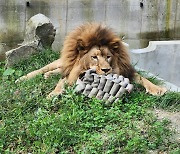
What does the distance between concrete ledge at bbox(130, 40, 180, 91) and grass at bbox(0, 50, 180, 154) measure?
7.07 feet

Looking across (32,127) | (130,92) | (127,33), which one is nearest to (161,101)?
(130,92)

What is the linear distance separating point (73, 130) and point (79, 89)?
2.37 ft

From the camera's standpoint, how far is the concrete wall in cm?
878

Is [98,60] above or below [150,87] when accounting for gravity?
above

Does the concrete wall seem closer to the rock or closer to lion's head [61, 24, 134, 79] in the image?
the rock

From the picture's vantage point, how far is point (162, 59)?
797 cm

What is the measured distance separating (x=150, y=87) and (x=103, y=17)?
3549 millimetres

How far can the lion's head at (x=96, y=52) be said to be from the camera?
548 centimetres

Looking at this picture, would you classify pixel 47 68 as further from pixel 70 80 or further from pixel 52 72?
pixel 70 80

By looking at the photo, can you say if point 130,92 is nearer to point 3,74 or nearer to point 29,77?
point 29,77

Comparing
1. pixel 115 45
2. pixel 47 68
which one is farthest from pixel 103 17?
pixel 115 45

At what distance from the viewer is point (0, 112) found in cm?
501

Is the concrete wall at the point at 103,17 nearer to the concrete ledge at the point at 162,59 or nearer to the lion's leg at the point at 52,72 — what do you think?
the concrete ledge at the point at 162,59

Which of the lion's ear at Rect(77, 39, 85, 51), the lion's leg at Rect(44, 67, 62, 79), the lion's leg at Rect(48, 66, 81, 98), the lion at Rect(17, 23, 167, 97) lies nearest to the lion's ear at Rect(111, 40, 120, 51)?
the lion at Rect(17, 23, 167, 97)
